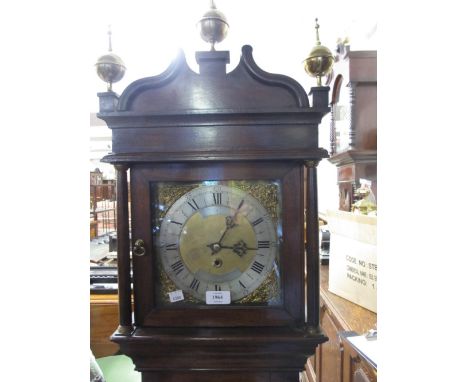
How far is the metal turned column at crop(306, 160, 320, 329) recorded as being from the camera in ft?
2.21

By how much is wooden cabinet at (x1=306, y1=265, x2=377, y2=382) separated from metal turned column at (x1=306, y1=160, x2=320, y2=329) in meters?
0.29

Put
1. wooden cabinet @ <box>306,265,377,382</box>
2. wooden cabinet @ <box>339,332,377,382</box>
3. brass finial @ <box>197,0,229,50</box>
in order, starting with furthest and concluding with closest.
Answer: wooden cabinet @ <box>306,265,377,382</box> < wooden cabinet @ <box>339,332,377,382</box> < brass finial @ <box>197,0,229,50</box>

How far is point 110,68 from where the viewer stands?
0.69 meters

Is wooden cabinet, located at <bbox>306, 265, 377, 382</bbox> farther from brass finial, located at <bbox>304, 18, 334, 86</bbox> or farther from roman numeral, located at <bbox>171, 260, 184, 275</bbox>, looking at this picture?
brass finial, located at <bbox>304, 18, 334, 86</bbox>

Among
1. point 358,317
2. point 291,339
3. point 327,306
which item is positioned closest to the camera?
point 291,339

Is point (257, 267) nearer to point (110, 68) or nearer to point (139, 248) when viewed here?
point (139, 248)

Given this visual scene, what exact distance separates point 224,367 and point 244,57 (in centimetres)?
70

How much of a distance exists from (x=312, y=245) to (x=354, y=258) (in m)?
0.46

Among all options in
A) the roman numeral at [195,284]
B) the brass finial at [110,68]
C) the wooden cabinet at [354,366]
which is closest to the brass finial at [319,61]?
the brass finial at [110,68]

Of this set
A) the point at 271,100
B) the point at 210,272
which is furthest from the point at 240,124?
the point at 210,272

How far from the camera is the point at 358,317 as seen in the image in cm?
100

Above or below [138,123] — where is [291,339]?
below

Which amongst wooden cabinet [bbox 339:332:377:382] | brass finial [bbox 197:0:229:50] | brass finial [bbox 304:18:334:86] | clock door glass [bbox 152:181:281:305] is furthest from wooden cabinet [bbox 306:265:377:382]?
brass finial [bbox 197:0:229:50]

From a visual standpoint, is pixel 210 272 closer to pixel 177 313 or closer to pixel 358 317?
pixel 177 313
